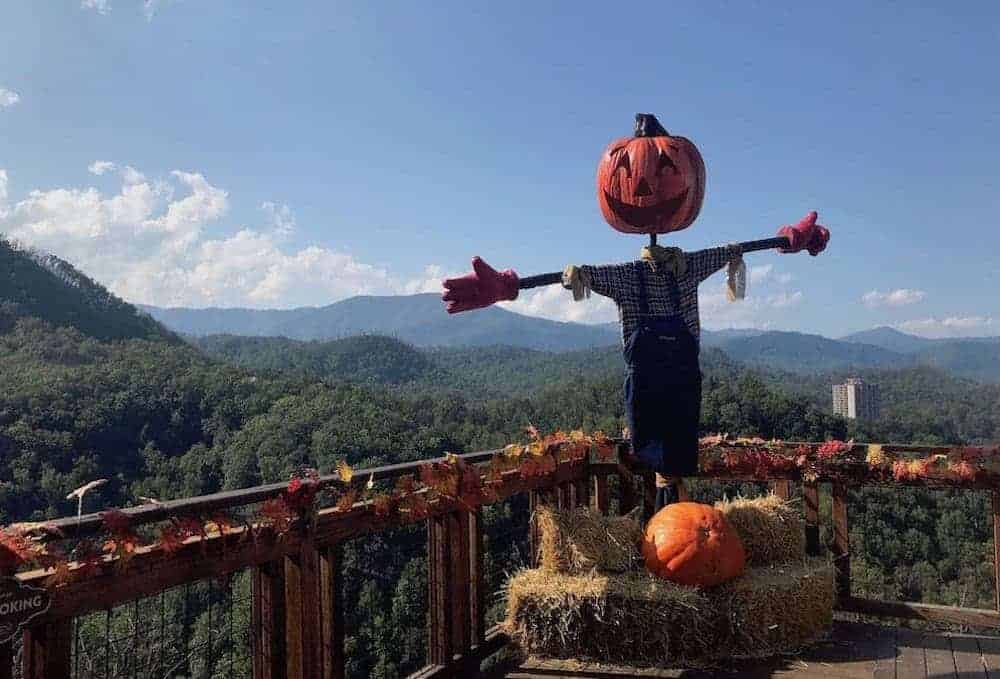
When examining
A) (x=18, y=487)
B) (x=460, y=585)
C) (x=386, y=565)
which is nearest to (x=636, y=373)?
(x=460, y=585)

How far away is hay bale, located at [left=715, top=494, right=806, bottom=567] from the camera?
4125 mm

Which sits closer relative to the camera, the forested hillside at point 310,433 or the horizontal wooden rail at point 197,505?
the horizontal wooden rail at point 197,505

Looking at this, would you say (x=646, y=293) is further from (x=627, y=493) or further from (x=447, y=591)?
(x=447, y=591)

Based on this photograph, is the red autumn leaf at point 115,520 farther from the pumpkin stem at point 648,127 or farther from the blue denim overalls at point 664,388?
the pumpkin stem at point 648,127

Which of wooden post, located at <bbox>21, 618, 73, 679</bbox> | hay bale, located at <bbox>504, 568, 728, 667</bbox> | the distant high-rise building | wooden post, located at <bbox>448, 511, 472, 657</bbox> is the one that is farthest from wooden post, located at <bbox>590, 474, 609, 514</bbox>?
the distant high-rise building

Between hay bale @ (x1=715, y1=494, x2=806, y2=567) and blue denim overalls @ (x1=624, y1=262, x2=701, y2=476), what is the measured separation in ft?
1.16

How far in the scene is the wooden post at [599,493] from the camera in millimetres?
4727

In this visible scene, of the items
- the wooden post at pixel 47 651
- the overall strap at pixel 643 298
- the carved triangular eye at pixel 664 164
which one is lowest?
the wooden post at pixel 47 651

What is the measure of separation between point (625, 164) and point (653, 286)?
678 millimetres

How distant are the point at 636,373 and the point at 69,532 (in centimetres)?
289

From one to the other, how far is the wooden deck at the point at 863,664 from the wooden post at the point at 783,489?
82 cm

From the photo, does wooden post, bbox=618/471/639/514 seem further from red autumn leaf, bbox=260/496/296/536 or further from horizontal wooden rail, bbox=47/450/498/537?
red autumn leaf, bbox=260/496/296/536

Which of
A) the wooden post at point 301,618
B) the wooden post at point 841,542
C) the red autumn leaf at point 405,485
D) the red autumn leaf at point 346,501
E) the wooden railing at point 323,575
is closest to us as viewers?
the wooden railing at point 323,575

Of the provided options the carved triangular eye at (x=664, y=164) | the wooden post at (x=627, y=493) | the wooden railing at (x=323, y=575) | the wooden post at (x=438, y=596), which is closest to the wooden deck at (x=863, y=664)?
the wooden railing at (x=323, y=575)
